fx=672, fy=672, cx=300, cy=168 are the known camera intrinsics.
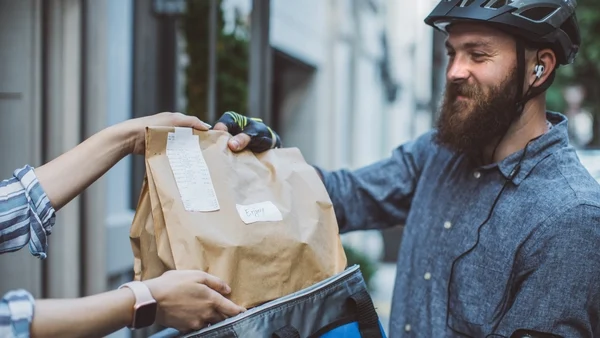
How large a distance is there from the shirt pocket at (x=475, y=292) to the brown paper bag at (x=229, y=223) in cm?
40

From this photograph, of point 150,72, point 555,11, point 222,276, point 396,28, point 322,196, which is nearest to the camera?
point 222,276

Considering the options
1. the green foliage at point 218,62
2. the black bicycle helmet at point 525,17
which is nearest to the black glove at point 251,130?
the black bicycle helmet at point 525,17

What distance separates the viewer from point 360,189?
2.38m

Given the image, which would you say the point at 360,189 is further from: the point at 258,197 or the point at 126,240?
the point at 126,240

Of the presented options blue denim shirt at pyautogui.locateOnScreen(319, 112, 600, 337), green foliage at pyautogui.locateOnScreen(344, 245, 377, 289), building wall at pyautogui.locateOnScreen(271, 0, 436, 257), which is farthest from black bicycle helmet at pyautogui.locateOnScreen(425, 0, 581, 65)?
green foliage at pyautogui.locateOnScreen(344, 245, 377, 289)

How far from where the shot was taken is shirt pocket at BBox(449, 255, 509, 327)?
1880mm

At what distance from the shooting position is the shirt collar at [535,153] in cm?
198

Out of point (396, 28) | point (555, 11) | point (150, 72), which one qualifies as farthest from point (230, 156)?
point (396, 28)

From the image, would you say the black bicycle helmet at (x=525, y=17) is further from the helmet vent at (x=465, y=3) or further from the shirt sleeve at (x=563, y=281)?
the shirt sleeve at (x=563, y=281)

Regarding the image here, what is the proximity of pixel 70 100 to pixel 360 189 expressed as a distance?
5.04 feet

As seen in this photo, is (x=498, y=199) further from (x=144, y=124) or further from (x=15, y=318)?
(x=15, y=318)

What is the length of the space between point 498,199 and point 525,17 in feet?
1.79

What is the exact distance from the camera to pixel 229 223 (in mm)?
1636

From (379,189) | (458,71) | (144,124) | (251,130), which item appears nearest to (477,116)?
(458,71)
